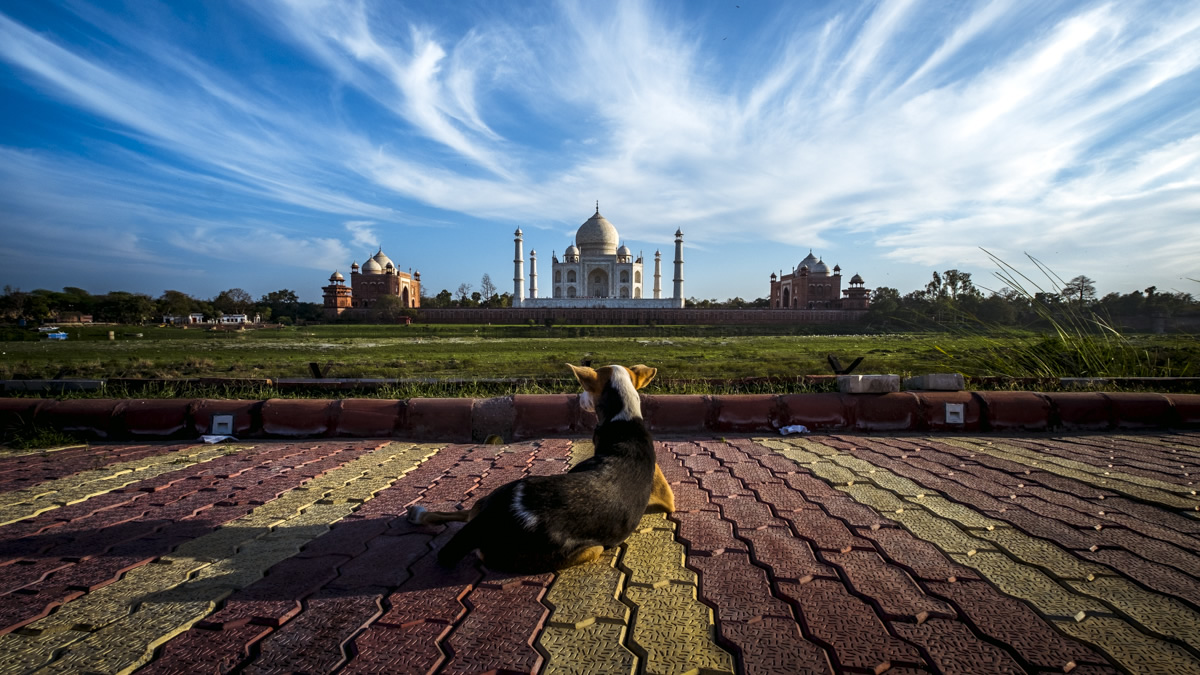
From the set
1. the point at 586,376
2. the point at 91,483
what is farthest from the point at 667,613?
the point at 91,483

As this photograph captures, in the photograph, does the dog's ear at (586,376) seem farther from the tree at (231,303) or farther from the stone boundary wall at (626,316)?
the tree at (231,303)

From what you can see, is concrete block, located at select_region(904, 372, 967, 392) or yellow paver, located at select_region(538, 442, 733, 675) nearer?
yellow paver, located at select_region(538, 442, 733, 675)

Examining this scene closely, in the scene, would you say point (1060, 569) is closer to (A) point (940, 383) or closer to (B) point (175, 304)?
(A) point (940, 383)

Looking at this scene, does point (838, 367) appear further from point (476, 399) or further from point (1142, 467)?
point (476, 399)

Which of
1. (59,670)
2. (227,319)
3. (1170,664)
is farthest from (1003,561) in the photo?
(227,319)

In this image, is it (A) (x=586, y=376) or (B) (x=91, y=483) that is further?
(B) (x=91, y=483)

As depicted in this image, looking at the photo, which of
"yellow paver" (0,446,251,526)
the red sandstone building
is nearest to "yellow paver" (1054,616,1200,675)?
"yellow paver" (0,446,251,526)

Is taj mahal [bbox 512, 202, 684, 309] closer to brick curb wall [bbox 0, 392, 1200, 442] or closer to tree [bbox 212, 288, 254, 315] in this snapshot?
tree [bbox 212, 288, 254, 315]
